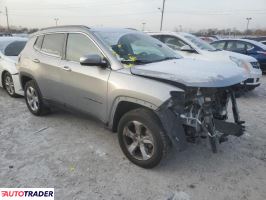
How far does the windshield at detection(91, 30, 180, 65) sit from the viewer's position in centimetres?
423

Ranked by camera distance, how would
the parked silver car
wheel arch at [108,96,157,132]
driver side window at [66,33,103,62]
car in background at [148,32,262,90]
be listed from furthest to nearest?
car in background at [148,32,262,90] < driver side window at [66,33,103,62] < wheel arch at [108,96,157,132] < the parked silver car

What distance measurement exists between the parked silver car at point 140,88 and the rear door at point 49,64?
2 cm

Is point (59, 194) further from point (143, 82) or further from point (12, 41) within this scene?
point (12, 41)

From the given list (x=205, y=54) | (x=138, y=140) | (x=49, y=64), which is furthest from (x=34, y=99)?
(x=205, y=54)

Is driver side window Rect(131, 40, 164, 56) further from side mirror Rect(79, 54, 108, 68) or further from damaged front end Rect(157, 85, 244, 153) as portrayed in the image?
damaged front end Rect(157, 85, 244, 153)

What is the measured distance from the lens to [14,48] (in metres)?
8.04

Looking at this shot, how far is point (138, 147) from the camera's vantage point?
12.9 ft

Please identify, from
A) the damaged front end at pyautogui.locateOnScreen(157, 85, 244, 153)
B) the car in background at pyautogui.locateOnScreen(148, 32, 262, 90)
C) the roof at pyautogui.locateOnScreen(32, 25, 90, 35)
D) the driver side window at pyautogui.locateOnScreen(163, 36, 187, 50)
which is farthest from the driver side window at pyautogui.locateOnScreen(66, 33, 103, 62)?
the driver side window at pyautogui.locateOnScreen(163, 36, 187, 50)

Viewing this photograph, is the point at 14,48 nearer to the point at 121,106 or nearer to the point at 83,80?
the point at 83,80

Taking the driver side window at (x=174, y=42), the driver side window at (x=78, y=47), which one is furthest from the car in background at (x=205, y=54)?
the driver side window at (x=78, y=47)

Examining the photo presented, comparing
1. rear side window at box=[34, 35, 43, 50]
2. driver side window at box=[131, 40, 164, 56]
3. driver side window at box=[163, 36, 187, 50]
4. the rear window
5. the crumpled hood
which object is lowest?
the rear window

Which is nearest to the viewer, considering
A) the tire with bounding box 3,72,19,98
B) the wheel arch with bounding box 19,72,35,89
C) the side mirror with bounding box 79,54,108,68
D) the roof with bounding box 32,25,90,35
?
the side mirror with bounding box 79,54,108,68

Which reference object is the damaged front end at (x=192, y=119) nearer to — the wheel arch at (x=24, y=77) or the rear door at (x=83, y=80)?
the rear door at (x=83, y=80)

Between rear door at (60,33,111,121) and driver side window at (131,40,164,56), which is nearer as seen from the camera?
rear door at (60,33,111,121)
